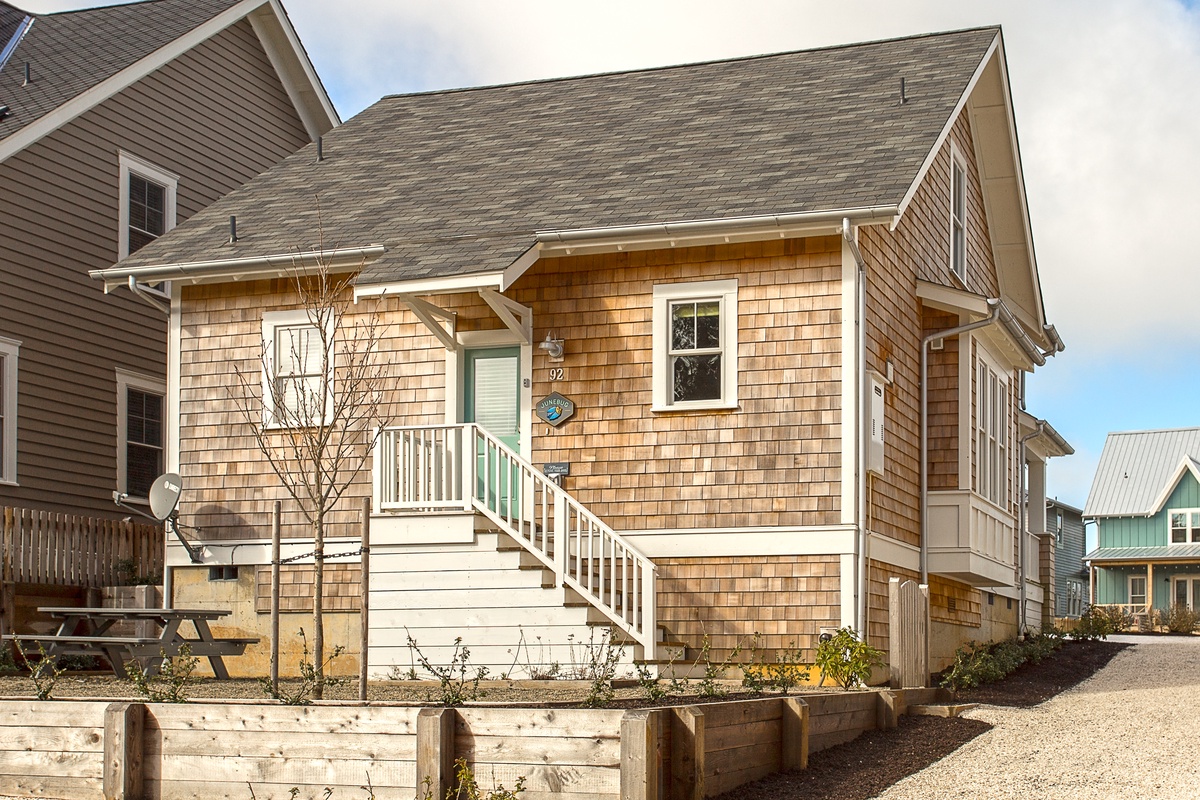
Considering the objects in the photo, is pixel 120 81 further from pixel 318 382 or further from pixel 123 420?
pixel 318 382

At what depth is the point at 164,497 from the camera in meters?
15.6

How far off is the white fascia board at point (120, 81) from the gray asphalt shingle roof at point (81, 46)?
8 cm

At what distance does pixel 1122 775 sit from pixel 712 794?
3.27 m

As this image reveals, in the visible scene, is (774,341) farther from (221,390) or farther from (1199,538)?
(1199,538)

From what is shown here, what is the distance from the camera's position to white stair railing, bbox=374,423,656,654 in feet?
43.0

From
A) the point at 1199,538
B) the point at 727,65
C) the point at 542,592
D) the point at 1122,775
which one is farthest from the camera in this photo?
the point at 1199,538

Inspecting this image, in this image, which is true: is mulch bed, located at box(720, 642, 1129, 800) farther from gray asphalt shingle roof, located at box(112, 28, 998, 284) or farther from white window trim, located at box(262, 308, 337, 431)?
white window trim, located at box(262, 308, 337, 431)

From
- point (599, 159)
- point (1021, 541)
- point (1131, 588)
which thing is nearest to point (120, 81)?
point (599, 159)

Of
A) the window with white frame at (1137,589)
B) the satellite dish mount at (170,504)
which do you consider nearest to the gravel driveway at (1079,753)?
the satellite dish mount at (170,504)

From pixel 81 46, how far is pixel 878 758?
54.6ft

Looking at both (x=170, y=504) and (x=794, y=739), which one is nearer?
(x=794, y=739)

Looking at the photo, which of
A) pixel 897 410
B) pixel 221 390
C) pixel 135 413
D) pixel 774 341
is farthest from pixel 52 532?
pixel 897 410

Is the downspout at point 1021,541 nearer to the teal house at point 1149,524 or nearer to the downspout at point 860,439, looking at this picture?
the downspout at point 860,439

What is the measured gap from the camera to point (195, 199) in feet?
71.2
